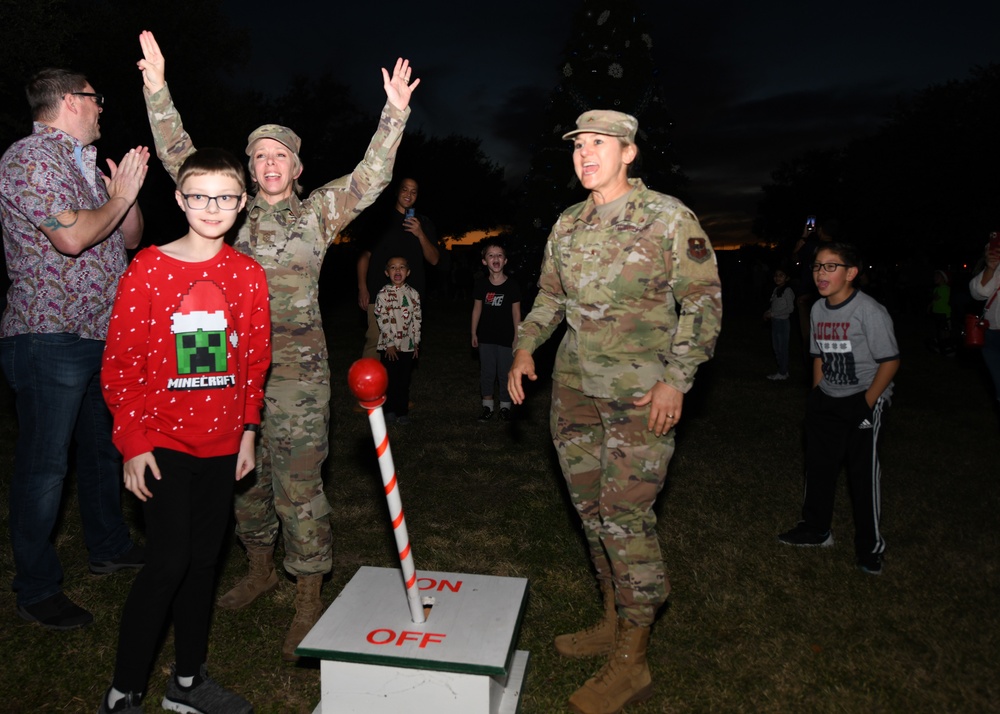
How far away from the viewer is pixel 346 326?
62.7 feet

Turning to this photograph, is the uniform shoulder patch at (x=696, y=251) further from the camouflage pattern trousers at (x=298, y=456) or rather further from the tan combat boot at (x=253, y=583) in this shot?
the tan combat boot at (x=253, y=583)

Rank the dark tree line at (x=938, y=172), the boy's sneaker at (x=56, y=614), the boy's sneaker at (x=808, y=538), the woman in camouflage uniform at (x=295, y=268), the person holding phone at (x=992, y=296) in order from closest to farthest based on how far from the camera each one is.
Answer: the woman in camouflage uniform at (x=295, y=268), the boy's sneaker at (x=56, y=614), the boy's sneaker at (x=808, y=538), the person holding phone at (x=992, y=296), the dark tree line at (x=938, y=172)

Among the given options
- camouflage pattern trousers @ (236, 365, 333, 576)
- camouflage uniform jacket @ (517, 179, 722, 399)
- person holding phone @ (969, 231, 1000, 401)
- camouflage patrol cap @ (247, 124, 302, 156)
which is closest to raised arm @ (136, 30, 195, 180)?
camouflage patrol cap @ (247, 124, 302, 156)

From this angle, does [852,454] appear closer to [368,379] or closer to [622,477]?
[622,477]

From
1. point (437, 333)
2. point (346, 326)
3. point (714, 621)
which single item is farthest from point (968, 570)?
point (346, 326)

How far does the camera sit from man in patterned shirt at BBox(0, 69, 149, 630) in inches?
144

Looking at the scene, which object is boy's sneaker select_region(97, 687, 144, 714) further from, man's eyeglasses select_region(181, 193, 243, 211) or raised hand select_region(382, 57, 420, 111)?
raised hand select_region(382, 57, 420, 111)

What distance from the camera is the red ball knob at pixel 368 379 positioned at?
286 centimetres

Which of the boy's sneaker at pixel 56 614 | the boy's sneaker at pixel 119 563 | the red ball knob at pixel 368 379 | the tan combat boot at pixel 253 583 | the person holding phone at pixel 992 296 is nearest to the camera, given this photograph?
the red ball knob at pixel 368 379

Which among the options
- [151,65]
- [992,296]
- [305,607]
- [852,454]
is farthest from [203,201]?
[992,296]

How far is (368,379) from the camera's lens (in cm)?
285

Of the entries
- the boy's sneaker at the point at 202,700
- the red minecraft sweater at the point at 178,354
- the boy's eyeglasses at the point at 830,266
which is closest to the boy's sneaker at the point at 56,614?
the boy's sneaker at the point at 202,700

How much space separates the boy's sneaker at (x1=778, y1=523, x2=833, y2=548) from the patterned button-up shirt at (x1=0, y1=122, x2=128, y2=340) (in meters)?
4.83

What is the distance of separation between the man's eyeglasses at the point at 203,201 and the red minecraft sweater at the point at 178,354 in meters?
0.23
